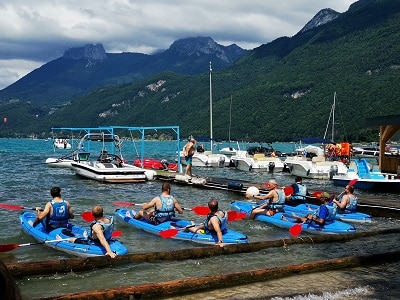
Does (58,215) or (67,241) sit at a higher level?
(58,215)

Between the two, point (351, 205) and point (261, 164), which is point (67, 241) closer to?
point (351, 205)

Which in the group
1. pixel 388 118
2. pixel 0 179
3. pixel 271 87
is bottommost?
pixel 0 179

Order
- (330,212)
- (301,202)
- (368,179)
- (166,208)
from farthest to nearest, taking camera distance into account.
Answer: (368,179), (301,202), (330,212), (166,208)

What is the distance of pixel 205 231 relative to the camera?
460 inches

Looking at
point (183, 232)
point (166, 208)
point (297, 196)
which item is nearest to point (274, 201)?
point (297, 196)

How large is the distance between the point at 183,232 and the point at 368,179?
14.4 metres

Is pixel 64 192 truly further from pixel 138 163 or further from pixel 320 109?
pixel 320 109

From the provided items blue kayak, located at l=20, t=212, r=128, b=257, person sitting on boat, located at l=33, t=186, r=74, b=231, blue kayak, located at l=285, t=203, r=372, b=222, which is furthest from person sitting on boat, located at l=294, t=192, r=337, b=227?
person sitting on boat, located at l=33, t=186, r=74, b=231

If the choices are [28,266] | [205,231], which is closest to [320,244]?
[205,231]

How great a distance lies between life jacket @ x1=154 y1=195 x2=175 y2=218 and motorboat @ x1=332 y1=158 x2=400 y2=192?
13.2 metres

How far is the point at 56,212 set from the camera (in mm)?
11297

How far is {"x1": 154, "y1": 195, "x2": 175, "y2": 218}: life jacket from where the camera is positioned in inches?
499

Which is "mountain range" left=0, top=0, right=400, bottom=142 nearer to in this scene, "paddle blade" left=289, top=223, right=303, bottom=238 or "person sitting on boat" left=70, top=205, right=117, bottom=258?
"paddle blade" left=289, top=223, right=303, bottom=238

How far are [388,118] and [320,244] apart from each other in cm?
1324
